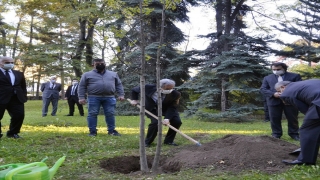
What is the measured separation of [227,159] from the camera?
5113 mm

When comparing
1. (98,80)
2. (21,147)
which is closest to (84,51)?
(98,80)

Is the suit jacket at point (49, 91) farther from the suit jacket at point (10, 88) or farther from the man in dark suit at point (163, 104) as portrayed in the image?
the man in dark suit at point (163, 104)

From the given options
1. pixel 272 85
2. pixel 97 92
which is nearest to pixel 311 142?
pixel 272 85

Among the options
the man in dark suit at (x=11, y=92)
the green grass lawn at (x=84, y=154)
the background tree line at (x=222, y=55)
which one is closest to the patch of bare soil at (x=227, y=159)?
the green grass lawn at (x=84, y=154)

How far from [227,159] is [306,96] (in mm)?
1404

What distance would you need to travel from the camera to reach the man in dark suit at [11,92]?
7.23m

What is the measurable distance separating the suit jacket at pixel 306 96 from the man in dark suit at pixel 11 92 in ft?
17.3

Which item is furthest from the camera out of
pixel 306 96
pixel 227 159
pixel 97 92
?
pixel 97 92

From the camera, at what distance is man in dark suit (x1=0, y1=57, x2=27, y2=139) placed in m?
7.23

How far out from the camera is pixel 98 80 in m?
8.16

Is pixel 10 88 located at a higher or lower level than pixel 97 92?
higher

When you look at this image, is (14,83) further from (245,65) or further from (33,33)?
(33,33)

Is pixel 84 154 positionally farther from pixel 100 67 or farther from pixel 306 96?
pixel 306 96

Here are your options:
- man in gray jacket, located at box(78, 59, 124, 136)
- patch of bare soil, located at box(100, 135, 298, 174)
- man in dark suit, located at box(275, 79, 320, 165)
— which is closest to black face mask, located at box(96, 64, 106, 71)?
man in gray jacket, located at box(78, 59, 124, 136)
